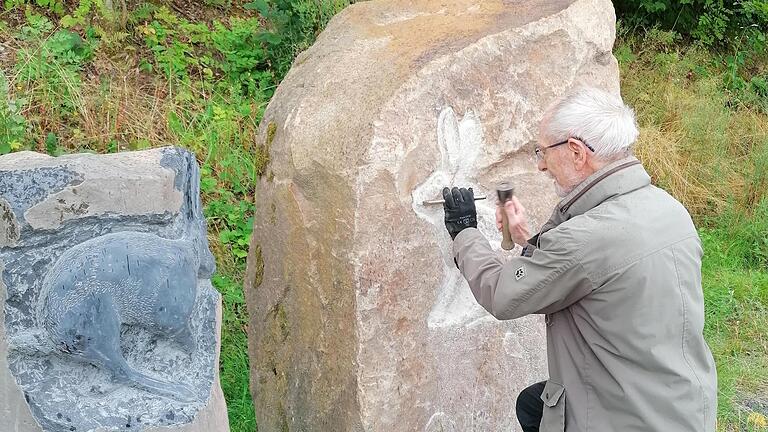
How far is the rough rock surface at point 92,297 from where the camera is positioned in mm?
1899

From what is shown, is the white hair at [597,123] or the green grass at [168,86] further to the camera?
the green grass at [168,86]

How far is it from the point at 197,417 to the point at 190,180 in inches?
23.0

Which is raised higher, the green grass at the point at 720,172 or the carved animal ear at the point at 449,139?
the carved animal ear at the point at 449,139

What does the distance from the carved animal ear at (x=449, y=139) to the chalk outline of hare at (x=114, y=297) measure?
3.19 ft

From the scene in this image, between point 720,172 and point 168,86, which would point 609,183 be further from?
point 720,172

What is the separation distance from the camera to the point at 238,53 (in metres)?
5.04

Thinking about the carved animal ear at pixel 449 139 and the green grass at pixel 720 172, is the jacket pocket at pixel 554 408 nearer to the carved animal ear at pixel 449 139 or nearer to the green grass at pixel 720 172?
the carved animal ear at pixel 449 139

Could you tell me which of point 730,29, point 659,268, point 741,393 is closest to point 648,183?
point 659,268

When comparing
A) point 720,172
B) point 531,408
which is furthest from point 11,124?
point 720,172

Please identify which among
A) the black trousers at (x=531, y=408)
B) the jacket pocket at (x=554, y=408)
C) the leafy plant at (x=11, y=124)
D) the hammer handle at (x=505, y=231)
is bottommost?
the black trousers at (x=531, y=408)

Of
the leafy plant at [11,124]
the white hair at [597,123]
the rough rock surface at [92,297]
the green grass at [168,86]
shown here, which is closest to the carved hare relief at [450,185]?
the white hair at [597,123]

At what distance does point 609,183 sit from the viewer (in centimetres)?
197

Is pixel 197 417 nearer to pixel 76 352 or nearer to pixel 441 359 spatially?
pixel 76 352

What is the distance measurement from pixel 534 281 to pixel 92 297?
1000 mm
